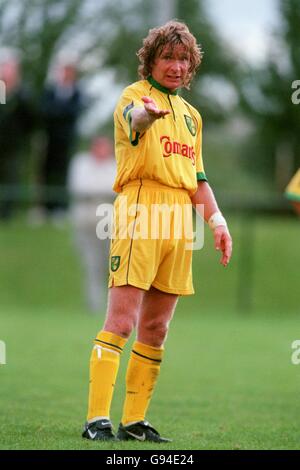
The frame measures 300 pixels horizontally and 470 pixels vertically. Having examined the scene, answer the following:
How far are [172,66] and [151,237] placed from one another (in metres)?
0.85

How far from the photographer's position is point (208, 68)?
96.1 feet

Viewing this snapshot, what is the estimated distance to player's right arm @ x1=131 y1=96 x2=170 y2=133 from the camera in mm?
5090

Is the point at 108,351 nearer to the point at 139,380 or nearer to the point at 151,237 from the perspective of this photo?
the point at 139,380

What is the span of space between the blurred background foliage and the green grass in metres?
3.60

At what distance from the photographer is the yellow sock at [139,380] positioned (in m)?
5.70

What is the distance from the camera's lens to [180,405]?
284 inches

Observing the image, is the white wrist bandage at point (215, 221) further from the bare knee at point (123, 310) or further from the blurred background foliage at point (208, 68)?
the blurred background foliage at point (208, 68)

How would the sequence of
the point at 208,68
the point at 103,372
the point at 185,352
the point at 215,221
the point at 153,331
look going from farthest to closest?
1. the point at 208,68
2. the point at 185,352
3. the point at 215,221
4. the point at 153,331
5. the point at 103,372

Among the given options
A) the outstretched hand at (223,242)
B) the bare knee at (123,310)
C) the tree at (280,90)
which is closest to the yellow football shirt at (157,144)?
the outstretched hand at (223,242)

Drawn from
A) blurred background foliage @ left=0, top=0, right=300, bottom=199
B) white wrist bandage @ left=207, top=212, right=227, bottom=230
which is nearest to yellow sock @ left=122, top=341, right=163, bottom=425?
white wrist bandage @ left=207, top=212, right=227, bottom=230

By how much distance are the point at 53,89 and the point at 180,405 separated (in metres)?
13.3

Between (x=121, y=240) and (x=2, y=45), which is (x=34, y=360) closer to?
(x=121, y=240)

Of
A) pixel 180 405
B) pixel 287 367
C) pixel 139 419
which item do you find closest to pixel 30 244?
pixel 287 367

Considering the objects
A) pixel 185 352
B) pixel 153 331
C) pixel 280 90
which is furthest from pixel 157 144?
pixel 280 90
